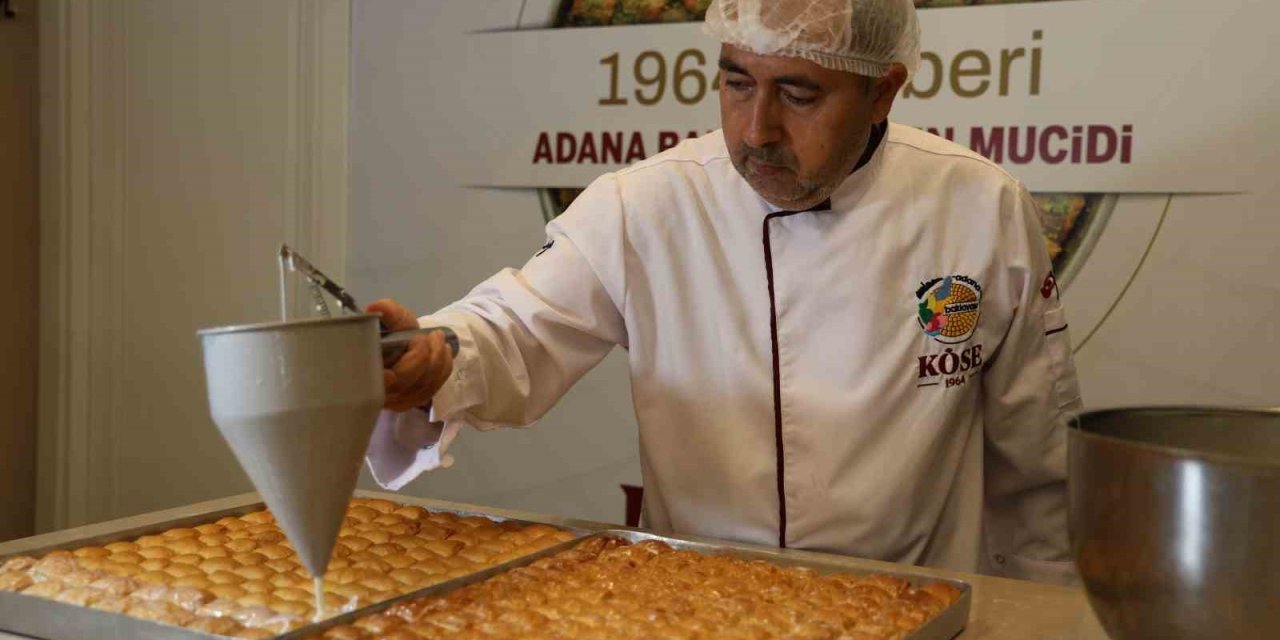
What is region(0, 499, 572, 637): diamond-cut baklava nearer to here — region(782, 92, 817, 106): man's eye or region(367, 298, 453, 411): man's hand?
region(367, 298, 453, 411): man's hand

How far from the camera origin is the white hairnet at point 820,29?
1.65 meters

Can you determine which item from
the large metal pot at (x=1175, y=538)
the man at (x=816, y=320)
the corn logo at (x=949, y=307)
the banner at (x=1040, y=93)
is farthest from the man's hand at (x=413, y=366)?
the banner at (x=1040, y=93)

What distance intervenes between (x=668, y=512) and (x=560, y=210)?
1372 millimetres

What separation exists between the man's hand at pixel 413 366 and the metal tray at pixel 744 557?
0.24 metres

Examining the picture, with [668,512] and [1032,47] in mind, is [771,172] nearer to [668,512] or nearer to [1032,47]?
[668,512]

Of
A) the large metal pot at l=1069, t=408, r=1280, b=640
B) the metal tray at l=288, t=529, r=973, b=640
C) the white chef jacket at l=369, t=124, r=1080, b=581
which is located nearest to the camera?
the large metal pot at l=1069, t=408, r=1280, b=640

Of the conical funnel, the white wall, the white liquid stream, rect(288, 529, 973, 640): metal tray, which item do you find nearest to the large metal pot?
rect(288, 529, 973, 640): metal tray

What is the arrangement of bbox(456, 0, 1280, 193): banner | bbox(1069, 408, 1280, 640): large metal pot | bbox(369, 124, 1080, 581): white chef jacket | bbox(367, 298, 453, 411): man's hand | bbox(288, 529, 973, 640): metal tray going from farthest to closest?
bbox(456, 0, 1280, 193): banner < bbox(369, 124, 1080, 581): white chef jacket < bbox(367, 298, 453, 411): man's hand < bbox(288, 529, 973, 640): metal tray < bbox(1069, 408, 1280, 640): large metal pot

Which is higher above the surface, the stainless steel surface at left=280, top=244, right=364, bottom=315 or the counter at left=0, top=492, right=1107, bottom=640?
the stainless steel surface at left=280, top=244, right=364, bottom=315

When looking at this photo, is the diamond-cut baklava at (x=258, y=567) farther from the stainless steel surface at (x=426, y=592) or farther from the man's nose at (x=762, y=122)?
the man's nose at (x=762, y=122)

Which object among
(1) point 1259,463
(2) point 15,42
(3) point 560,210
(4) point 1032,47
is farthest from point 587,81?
(1) point 1259,463

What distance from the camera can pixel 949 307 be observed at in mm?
1807

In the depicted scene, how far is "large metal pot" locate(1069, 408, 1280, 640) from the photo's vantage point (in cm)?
75

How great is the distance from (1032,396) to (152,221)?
2.82 m
